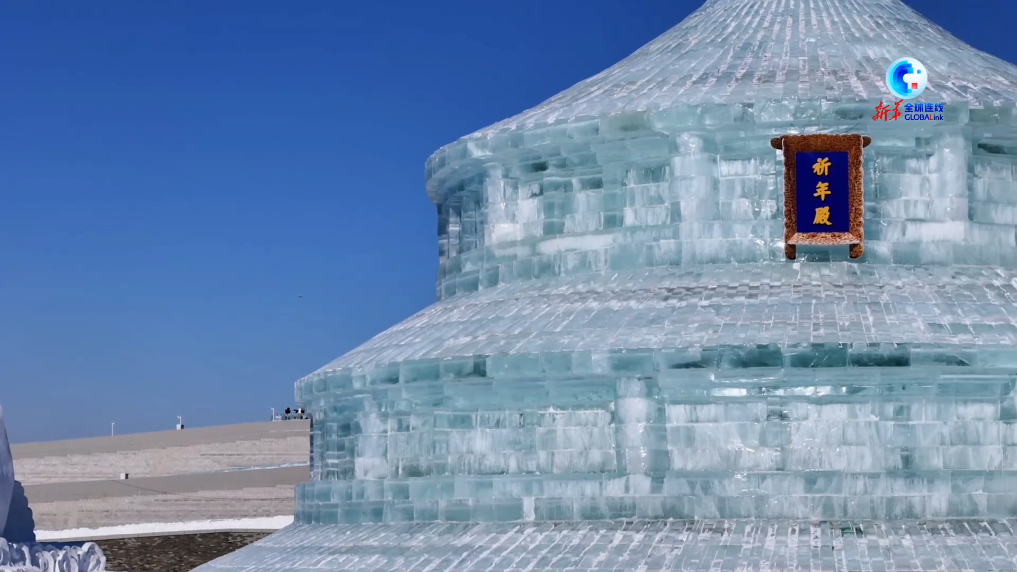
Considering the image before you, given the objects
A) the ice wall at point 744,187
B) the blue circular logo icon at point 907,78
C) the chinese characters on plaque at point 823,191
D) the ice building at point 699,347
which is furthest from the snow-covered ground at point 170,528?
the blue circular logo icon at point 907,78

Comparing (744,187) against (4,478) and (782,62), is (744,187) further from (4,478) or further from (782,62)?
(4,478)

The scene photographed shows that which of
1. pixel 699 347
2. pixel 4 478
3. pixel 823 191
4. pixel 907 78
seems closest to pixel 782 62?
pixel 907 78

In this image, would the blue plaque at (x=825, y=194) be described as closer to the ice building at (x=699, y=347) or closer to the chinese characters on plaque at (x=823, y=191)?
the chinese characters on plaque at (x=823, y=191)

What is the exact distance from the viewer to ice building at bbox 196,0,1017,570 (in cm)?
2130

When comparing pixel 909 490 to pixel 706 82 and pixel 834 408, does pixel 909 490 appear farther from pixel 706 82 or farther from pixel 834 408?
pixel 706 82

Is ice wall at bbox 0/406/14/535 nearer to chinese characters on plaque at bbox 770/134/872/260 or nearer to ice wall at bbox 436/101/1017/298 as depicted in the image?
ice wall at bbox 436/101/1017/298

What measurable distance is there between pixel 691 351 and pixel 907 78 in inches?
233

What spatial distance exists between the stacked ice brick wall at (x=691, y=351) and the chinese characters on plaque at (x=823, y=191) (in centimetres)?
25

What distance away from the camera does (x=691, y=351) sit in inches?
850

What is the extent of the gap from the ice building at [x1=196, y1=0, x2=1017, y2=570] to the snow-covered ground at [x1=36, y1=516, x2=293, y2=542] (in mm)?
24942

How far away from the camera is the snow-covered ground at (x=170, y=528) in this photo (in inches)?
2009

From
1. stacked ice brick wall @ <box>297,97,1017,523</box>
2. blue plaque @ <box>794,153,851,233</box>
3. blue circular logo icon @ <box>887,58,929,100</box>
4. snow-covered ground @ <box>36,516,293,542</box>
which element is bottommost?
snow-covered ground @ <box>36,516,293,542</box>

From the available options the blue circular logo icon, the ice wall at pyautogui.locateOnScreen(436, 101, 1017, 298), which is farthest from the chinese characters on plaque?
the blue circular logo icon

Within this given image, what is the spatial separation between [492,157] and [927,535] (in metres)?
9.04
